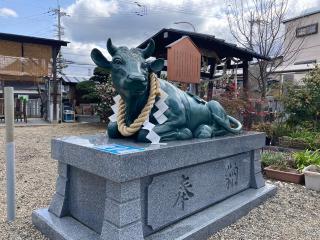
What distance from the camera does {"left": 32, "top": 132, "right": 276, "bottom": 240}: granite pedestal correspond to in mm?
2443

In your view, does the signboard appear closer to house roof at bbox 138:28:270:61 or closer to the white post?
the white post

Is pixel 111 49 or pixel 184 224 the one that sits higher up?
pixel 111 49

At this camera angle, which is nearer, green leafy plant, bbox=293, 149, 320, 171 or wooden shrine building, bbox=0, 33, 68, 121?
green leafy plant, bbox=293, 149, 320, 171

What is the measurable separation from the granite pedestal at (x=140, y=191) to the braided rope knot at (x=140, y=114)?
0.45ft

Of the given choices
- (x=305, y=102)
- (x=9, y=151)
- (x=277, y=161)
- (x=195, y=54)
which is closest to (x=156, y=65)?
(x=9, y=151)

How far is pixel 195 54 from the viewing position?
7027 millimetres

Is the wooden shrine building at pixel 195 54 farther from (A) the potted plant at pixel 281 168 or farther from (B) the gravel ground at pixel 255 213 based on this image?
(B) the gravel ground at pixel 255 213

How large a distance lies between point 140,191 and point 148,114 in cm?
82

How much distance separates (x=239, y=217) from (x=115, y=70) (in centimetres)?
224

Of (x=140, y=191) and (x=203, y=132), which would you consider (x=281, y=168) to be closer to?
(x=203, y=132)

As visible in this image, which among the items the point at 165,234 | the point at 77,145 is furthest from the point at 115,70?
the point at 165,234

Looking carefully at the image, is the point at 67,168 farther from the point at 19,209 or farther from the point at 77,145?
the point at 19,209

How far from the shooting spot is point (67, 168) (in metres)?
3.11

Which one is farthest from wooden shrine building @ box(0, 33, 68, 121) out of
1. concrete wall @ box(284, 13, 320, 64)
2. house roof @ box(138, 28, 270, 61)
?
concrete wall @ box(284, 13, 320, 64)
